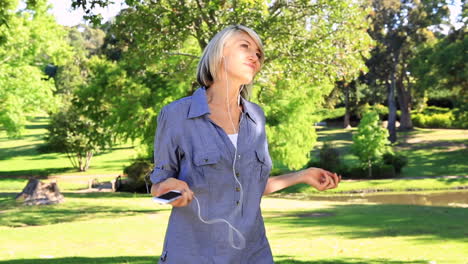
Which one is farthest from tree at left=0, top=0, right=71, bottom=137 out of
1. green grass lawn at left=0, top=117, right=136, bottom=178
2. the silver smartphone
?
the silver smartphone

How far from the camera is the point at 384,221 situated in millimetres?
18875

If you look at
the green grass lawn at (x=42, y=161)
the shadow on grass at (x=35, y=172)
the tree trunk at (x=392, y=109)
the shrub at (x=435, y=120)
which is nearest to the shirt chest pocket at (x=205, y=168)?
the green grass lawn at (x=42, y=161)

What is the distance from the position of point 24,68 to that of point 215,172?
33935 millimetres

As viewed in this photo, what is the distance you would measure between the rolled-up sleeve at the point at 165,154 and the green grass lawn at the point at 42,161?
1392 inches

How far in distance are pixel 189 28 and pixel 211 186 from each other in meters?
16.0

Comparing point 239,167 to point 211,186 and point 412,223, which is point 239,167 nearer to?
point 211,186

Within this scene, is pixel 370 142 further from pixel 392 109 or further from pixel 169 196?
pixel 169 196

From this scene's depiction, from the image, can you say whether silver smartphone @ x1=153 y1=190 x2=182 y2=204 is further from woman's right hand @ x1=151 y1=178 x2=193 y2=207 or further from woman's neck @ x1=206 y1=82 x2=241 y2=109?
woman's neck @ x1=206 y1=82 x2=241 y2=109

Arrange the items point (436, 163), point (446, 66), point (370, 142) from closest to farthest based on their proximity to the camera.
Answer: point (370, 142)
point (436, 163)
point (446, 66)

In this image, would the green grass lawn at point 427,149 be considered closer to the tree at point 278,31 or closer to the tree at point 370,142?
the tree at point 370,142

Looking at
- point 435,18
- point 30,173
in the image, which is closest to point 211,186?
point 30,173

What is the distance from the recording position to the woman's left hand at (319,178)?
310 cm

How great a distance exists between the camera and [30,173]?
4553 cm

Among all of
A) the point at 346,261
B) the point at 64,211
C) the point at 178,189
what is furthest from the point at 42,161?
the point at 178,189
